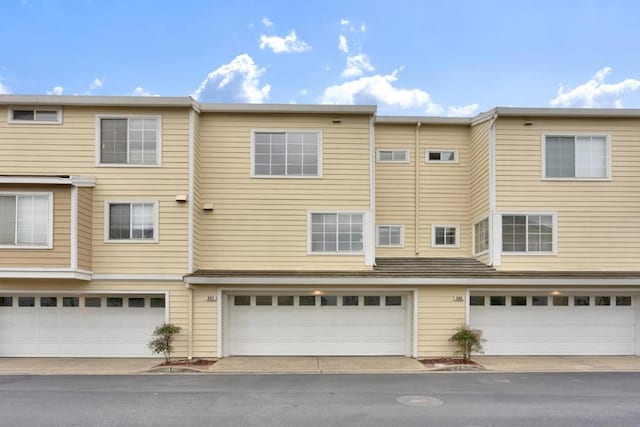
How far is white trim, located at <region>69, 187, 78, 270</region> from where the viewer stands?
1259cm

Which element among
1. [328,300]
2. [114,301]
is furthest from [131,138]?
[328,300]

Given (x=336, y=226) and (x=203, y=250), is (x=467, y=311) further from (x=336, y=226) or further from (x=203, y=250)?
(x=203, y=250)

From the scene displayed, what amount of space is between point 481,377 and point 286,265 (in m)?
6.10

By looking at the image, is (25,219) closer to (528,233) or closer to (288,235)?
(288,235)

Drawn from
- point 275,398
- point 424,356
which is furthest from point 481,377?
point 275,398

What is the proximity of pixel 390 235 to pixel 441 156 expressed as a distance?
10.5 feet

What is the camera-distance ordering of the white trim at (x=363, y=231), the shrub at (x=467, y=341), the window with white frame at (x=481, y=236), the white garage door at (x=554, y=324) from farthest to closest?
the window with white frame at (x=481, y=236) → the white trim at (x=363, y=231) → the white garage door at (x=554, y=324) → the shrub at (x=467, y=341)

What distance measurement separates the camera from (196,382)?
10609mm

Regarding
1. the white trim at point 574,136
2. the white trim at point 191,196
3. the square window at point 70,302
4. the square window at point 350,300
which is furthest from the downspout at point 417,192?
the square window at point 70,302

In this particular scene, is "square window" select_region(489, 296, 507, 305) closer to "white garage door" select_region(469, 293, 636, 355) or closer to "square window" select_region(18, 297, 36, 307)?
"white garage door" select_region(469, 293, 636, 355)

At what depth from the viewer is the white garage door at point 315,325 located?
13898 mm

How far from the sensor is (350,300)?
14.1 meters

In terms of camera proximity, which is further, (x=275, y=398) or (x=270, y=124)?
(x=270, y=124)

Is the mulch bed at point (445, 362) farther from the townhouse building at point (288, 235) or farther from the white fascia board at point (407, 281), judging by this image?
the white fascia board at point (407, 281)
